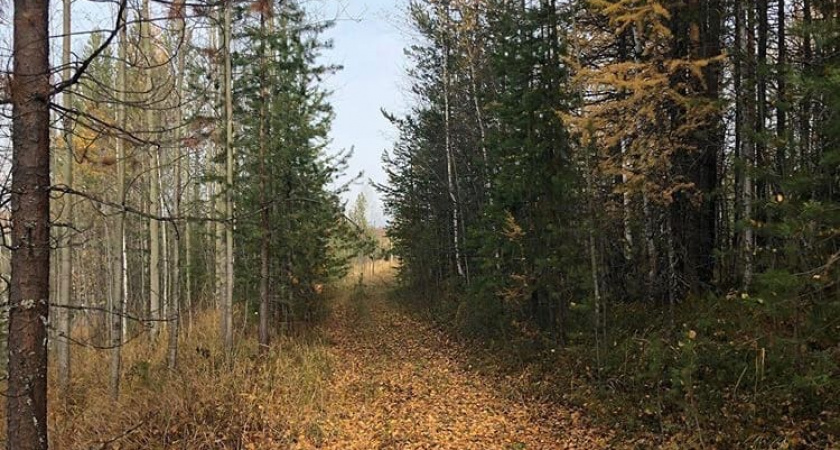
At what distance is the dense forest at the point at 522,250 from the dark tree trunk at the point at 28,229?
0.01m

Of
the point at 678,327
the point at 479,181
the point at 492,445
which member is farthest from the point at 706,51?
the point at 479,181

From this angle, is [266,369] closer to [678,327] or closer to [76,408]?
[76,408]

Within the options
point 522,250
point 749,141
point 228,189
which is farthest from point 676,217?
point 228,189

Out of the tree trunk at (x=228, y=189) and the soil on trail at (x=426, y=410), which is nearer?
the soil on trail at (x=426, y=410)

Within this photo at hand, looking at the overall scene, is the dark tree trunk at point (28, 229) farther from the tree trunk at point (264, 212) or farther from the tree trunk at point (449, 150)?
the tree trunk at point (449, 150)

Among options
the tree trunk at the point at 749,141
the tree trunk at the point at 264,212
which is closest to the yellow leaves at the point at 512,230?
the tree trunk at the point at 749,141

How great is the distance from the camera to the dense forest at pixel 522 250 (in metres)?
4.42

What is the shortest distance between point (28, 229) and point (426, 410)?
6.20 m

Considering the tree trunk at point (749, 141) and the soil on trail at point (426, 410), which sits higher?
the tree trunk at point (749, 141)

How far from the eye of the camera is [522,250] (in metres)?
9.83

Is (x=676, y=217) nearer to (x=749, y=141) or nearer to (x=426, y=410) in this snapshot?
(x=749, y=141)

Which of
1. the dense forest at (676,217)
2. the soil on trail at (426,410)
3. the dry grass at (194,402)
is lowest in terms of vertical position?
the soil on trail at (426,410)

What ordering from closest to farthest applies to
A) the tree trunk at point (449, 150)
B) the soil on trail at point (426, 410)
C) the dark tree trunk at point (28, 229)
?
1. the dark tree trunk at point (28, 229)
2. the soil on trail at point (426, 410)
3. the tree trunk at point (449, 150)

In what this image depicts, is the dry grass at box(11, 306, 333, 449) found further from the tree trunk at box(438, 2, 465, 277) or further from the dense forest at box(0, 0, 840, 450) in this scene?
the tree trunk at box(438, 2, 465, 277)
